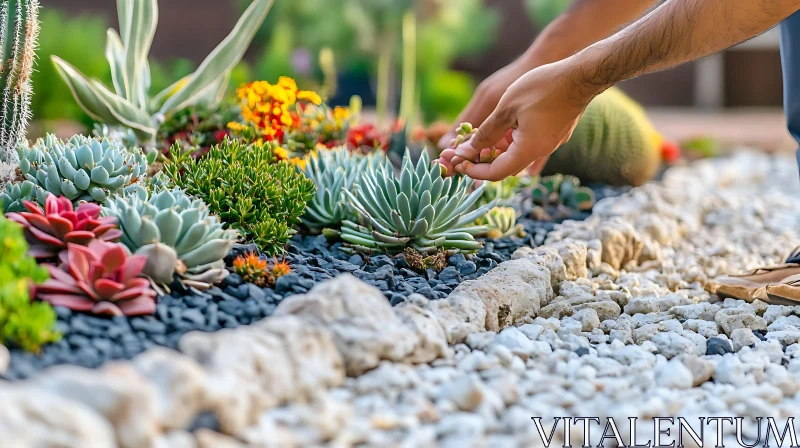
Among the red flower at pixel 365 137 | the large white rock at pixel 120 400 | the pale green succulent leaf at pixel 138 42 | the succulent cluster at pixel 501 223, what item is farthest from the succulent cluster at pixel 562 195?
the large white rock at pixel 120 400

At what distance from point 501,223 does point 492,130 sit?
2.32 ft

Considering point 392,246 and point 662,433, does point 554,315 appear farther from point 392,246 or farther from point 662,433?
point 662,433

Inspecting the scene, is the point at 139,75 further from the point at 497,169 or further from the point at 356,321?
the point at 356,321

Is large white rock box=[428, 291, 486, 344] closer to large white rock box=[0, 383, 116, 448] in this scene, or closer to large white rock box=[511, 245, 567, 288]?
large white rock box=[511, 245, 567, 288]

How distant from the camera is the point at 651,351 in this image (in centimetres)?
209

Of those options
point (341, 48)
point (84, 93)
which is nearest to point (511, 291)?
point (84, 93)

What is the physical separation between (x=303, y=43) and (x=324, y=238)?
737 cm

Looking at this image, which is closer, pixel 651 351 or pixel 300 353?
pixel 300 353

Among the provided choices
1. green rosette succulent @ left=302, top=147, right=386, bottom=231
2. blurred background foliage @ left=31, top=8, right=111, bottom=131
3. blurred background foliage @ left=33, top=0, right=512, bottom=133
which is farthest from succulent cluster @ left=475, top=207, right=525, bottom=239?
blurred background foliage @ left=31, top=8, right=111, bottom=131

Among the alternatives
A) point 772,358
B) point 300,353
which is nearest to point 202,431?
point 300,353

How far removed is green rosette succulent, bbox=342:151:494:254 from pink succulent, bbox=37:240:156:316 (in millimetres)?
806

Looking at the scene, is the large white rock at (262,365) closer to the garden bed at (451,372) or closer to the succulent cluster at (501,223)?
the garden bed at (451,372)

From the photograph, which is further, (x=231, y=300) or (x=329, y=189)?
(x=329, y=189)

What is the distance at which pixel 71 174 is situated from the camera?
2320 millimetres
